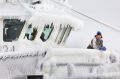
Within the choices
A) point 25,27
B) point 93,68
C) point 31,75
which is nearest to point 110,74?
point 93,68

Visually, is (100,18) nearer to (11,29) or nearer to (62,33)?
(62,33)

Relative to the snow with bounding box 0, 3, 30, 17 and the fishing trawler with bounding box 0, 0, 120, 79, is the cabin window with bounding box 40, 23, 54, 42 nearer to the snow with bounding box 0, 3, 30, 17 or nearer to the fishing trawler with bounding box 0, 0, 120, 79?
the fishing trawler with bounding box 0, 0, 120, 79

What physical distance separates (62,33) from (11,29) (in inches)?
19.4

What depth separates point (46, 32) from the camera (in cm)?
347

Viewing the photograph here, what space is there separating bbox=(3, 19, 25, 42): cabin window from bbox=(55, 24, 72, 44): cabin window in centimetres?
38

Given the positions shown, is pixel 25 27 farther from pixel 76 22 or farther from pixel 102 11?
pixel 102 11

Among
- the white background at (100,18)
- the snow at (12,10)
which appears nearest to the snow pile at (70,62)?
the snow at (12,10)

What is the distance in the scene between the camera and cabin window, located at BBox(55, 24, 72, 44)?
3.50 m

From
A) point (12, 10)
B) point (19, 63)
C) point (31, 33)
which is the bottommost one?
point (19, 63)

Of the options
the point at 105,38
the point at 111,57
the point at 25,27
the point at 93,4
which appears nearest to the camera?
the point at 111,57

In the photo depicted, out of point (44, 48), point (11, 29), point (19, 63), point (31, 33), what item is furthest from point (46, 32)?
point (19, 63)

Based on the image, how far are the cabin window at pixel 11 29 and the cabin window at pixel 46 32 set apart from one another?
8.8 inches

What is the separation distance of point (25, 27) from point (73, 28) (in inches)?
18.6

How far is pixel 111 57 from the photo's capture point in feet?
7.09
